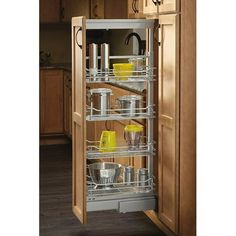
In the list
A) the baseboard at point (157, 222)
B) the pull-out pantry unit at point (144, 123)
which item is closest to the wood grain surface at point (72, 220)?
the baseboard at point (157, 222)

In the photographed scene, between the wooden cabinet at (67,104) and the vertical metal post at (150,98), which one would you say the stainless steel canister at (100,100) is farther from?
the wooden cabinet at (67,104)

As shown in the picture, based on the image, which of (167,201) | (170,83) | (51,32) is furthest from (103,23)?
(51,32)

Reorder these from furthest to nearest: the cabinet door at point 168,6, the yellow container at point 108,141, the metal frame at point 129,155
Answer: the yellow container at point 108,141 → the metal frame at point 129,155 → the cabinet door at point 168,6

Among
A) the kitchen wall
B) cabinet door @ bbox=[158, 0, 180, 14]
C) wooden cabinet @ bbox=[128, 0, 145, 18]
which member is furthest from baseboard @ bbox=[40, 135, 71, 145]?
cabinet door @ bbox=[158, 0, 180, 14]

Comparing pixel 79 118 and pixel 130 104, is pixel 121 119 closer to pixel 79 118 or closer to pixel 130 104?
pixel 130 104

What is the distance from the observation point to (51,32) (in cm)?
868

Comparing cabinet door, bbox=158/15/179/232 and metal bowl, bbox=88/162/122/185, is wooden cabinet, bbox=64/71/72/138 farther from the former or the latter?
cabinet door, bbox=158/15/179/232

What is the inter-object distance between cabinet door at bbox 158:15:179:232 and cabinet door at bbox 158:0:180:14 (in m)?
0.04

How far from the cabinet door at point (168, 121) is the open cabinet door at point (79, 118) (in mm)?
547

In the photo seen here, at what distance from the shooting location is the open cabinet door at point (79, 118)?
4.18 m

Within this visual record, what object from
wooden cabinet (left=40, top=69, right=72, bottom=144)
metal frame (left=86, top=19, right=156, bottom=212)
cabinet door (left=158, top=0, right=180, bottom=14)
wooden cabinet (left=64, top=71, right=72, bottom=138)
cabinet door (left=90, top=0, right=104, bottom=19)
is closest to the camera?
cabinet door (left=158, top=0, right=180, bottom=14)

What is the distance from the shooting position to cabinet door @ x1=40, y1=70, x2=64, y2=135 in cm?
796
